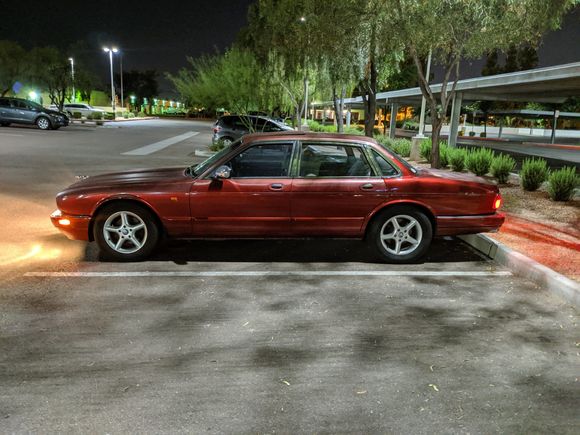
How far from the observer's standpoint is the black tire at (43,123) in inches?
1113

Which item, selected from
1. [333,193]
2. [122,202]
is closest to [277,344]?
[333,193]

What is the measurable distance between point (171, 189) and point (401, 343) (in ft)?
10.1

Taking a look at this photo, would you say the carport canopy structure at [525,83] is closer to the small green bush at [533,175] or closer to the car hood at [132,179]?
the small green bush at [533,175]

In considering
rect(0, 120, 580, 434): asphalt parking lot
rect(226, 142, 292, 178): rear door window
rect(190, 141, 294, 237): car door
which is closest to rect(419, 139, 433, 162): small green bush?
rect(0, 120, 580, 434): asphalt parking lot

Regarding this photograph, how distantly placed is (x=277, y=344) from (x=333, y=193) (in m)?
2.33

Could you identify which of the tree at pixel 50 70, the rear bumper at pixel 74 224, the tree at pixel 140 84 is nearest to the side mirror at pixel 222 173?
the rear bumper at pixel 74 224

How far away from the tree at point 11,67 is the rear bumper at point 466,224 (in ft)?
166

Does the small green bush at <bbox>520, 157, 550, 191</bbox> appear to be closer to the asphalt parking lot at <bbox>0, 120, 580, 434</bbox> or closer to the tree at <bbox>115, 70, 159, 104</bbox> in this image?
the asphalt parking lot at <bbox>0, 120, 580, 434</bbox>

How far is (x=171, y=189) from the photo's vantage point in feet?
18.0

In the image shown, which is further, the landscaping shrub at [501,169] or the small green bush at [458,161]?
the small green bush at [458,161]

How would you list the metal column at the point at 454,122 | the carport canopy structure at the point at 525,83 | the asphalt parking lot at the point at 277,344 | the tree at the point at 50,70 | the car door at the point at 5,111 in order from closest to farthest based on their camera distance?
the asphalt parking lot at the point at 277,344 → the carport canopy structure at the point at 525,83 → the metal column at the point at 454,122 → the car door at the point at 5,111 → the tree at the point at 50,70

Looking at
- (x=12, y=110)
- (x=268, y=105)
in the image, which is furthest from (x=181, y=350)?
(x=12, y=110)

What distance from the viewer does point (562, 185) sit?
894cm

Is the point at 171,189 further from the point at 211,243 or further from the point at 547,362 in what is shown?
the point at 547,362
